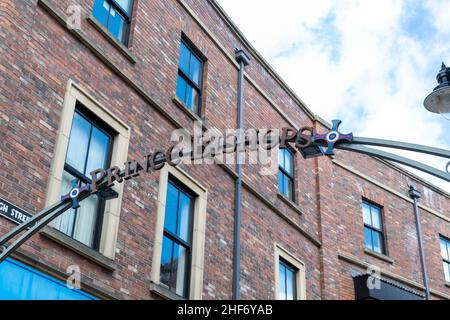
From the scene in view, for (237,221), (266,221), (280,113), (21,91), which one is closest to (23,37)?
(21,91)

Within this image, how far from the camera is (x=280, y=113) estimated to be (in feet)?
57.2

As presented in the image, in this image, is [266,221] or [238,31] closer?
[266,221]

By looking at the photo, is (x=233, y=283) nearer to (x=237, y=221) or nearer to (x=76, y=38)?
(x=237, y=221)

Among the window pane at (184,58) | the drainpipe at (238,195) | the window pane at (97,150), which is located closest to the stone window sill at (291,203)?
the drainpipe at (238,195)

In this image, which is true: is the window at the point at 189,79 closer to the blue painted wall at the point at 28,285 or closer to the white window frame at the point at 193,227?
the white window frame at the point at 193,227

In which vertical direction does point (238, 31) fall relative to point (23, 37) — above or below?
above

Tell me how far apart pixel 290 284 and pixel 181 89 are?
5134 millimetres

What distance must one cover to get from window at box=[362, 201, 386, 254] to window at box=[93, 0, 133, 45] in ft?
32.2

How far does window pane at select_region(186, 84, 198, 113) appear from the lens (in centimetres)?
1398

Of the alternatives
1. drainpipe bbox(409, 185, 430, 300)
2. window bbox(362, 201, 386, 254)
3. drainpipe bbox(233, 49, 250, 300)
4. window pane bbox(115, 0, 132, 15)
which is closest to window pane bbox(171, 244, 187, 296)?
drainpipe bbox(233, 49, 250, 300)

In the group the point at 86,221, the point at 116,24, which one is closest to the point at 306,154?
the point at 86,221

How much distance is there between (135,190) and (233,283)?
311 centimetres

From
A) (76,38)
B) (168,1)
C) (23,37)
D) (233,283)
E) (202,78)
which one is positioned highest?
(168,1)
